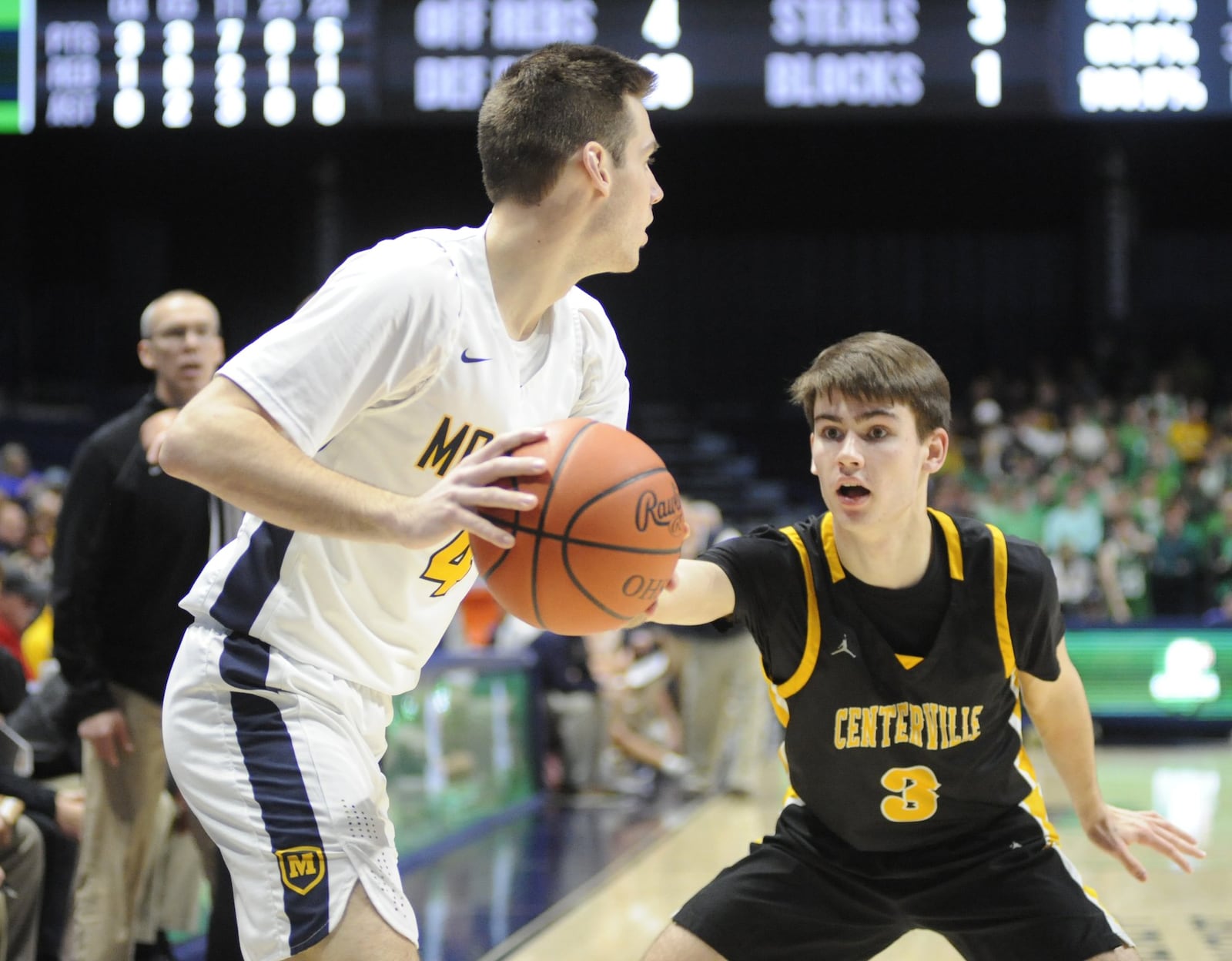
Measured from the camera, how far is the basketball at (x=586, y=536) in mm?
2098

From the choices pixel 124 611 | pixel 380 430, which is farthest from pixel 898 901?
pixel 124 611

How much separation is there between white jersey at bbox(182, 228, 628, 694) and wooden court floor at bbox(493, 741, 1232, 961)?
2654 mm

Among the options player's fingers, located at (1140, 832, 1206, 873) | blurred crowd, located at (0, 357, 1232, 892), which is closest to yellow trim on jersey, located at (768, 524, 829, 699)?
player's fingers, located at (1140, 832, 1206, 873)

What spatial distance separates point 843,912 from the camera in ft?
8.84

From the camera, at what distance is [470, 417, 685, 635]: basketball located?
2.10 m

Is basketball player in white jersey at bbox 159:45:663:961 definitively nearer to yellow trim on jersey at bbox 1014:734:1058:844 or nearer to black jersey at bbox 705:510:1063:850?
black jersey at bbox 705:510:1063:850

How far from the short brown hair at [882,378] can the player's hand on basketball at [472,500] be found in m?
0.93

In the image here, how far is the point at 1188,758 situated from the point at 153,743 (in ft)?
26.8

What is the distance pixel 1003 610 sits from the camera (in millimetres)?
2727

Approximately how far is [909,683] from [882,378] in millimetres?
600

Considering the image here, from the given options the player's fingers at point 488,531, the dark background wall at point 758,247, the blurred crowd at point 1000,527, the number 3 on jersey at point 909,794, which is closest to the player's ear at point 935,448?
the number 3 on jersey at point 909,794

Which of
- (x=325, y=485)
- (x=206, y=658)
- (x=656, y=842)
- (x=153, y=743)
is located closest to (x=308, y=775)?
(x=206, y=658)

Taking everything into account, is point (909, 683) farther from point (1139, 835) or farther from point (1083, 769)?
point (1139, 835)

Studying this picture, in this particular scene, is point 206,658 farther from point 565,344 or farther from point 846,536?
point 846,536
